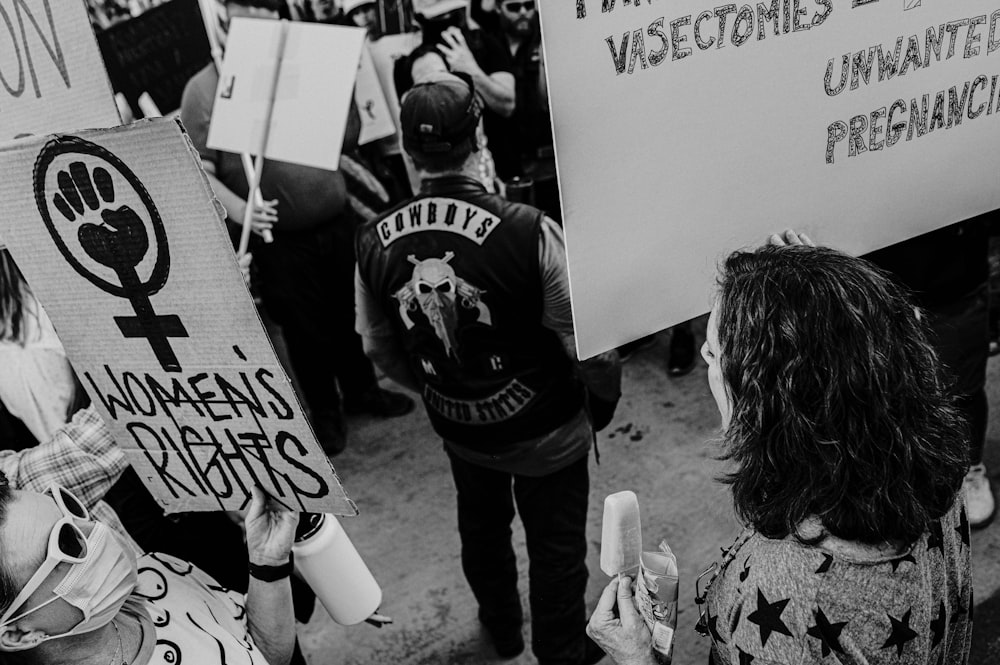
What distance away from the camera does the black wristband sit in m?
1.55

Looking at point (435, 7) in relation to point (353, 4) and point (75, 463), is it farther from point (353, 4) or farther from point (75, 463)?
point (75, 463)

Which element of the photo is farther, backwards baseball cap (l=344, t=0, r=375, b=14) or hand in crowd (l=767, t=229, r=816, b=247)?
backwards baseball cap (l=344, t=0, r=375, b=14)

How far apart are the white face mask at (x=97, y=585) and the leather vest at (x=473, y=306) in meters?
0.99

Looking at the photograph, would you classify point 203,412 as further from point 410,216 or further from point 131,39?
point 131,39

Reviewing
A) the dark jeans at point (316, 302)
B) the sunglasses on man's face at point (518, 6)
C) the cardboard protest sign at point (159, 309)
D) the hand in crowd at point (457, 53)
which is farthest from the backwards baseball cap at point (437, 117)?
the sunglasses on man's face at point (518, 6)

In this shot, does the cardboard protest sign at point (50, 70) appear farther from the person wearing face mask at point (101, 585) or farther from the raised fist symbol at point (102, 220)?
the person wearing face mask at point (101, 585)

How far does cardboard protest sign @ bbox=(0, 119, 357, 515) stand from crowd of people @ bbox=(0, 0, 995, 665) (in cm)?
15

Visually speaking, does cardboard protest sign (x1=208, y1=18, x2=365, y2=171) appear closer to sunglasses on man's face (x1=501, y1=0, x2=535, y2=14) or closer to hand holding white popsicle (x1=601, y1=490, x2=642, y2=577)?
hand holding white popsicle (x1=601, y1=490, x2=642, y2=577)

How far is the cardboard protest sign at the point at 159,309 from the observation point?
1.16 metres

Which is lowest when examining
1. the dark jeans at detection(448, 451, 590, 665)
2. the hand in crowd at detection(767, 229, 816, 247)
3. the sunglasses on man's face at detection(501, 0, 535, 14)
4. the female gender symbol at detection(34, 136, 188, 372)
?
the dark jeans at detection(448, 451, 590, 665)

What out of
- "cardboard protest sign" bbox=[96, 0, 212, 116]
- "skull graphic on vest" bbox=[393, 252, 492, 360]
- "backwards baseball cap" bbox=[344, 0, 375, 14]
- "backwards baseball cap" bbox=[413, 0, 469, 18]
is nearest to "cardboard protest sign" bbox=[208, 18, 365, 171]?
"skull graphic on vest" bbox=[393, 252, 492, 360]

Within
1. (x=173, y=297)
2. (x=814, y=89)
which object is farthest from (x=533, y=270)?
(x=173, y=297)

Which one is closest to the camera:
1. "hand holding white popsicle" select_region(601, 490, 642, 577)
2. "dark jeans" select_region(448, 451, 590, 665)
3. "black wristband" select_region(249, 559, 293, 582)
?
"hand holding white popsicle" select_region(601, 490, 642, 577)

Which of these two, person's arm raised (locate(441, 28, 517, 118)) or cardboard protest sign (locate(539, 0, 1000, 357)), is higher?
cardboard protest sign (locate(539, 0, 1000, 357))
